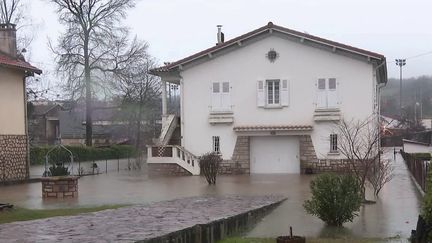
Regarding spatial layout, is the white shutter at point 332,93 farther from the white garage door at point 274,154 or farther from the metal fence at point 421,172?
the metal fence at point 421,172

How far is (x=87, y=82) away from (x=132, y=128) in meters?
11.4

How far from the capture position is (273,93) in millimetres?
31000

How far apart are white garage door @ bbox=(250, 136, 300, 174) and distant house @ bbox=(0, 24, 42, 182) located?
1176cm

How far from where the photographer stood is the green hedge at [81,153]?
126ft

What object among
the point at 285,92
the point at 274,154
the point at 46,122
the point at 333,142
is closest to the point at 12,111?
the point at 274,154

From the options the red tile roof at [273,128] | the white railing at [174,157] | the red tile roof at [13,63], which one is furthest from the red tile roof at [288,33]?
the red tile roof at [13,63]

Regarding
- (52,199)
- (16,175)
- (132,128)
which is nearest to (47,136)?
(132,128)

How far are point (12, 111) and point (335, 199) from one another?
727 inches

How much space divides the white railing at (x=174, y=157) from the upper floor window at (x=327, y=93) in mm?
7137

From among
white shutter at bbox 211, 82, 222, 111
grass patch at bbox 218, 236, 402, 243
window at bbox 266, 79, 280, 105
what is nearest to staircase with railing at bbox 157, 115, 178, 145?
white shutter at bbox 211, 82, 222, 111

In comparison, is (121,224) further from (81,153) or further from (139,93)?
(139,93)

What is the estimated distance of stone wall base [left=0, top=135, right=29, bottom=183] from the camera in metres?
25.1

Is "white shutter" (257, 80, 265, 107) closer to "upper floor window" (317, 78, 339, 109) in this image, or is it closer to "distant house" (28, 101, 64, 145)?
"upper floor window" (317, 78, 339, 109)

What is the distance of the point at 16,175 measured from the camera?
2602 centimetres
